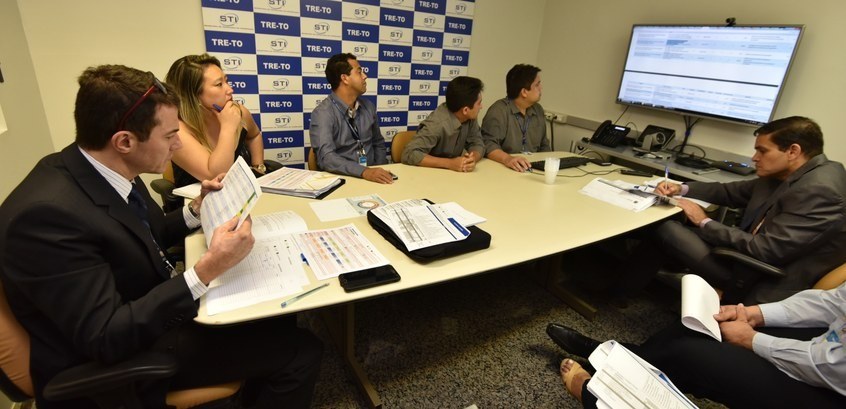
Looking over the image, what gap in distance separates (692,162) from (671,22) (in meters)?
1.17

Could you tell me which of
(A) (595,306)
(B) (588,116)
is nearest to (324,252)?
(A) (595,306)

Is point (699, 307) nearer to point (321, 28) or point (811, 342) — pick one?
point (811, 342)

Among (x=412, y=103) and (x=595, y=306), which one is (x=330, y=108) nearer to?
(x=412, y=103)

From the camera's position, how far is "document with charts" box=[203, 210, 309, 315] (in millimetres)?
1051

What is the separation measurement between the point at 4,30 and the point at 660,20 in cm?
424

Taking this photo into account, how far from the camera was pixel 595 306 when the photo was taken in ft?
7.99

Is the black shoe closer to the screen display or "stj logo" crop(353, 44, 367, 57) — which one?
the screen display

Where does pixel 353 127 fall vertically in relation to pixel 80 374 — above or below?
above

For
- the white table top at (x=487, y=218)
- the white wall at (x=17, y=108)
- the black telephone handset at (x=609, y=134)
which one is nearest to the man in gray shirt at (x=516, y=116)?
the white table top at (x=487, y=218)

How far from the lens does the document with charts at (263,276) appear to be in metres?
1.05

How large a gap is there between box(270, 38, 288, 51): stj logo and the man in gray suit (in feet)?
9.06

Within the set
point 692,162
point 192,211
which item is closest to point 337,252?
point 192,211

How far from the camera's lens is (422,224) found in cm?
145

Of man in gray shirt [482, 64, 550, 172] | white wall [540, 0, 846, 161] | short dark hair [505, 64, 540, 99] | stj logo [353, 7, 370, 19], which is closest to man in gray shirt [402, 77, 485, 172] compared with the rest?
man in gray shirt [482, 64, 550, 172]
